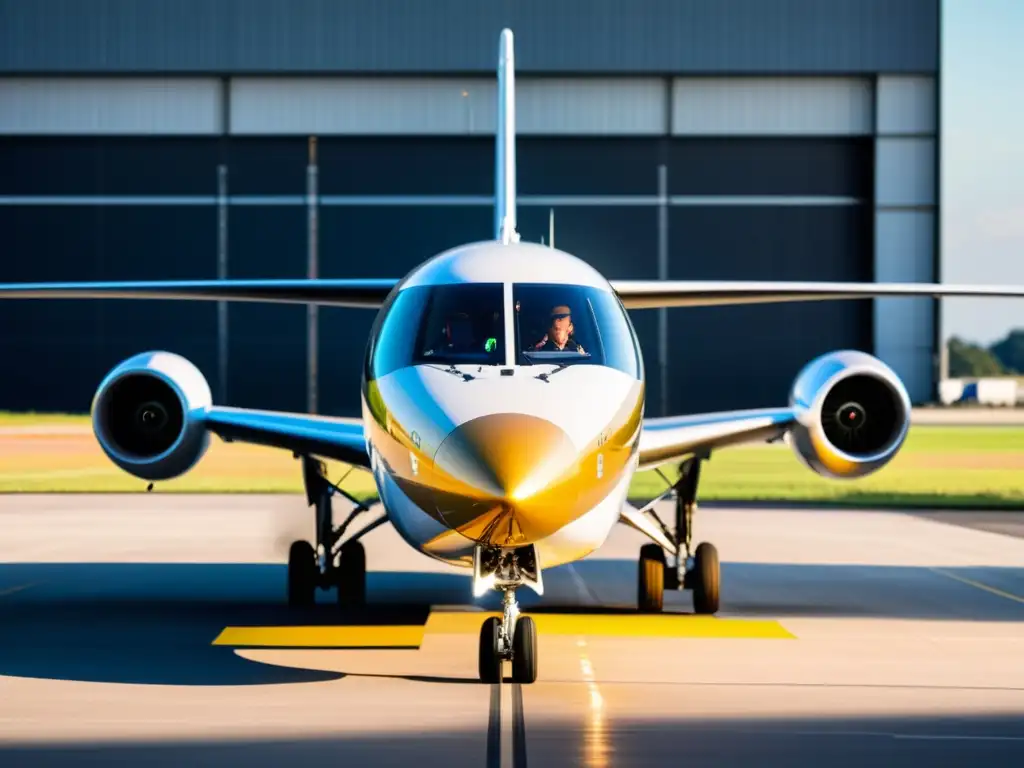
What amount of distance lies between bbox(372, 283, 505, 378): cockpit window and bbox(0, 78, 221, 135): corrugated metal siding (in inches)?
1731

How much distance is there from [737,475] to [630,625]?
23.8 metres

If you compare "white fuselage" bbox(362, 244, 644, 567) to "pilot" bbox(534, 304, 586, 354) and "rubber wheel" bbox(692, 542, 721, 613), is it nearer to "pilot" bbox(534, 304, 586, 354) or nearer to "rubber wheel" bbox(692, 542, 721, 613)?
"pilot" bbox(534, 304, 586, 354)

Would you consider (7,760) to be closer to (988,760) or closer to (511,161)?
(988,760)

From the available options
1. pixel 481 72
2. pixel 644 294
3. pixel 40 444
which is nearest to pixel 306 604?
pixel 644 294

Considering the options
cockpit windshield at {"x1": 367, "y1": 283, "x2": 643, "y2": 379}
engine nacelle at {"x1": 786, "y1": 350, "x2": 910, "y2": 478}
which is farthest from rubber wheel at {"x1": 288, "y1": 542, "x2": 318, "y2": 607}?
engine nacelle at {"x1": 786, "y1": 350, "x2": 910, "y2": 478}

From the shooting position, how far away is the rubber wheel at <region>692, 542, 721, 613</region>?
14.6 m

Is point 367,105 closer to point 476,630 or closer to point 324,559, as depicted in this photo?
point 324,559

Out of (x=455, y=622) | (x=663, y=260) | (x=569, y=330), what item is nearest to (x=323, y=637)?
(x=455, y=622)

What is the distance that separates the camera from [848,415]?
1460cm

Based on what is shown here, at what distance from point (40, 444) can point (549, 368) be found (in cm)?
3854

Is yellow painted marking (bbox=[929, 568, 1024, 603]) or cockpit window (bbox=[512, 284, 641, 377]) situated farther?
yellow painted marking (bbox=[929, 568, 1024, 603])

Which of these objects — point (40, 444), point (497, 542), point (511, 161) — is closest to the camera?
point (497, 542)

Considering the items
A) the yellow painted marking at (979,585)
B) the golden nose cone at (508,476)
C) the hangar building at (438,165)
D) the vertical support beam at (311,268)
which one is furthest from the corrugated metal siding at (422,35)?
the golden nose cone at (508,476)

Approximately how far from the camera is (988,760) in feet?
27.9
